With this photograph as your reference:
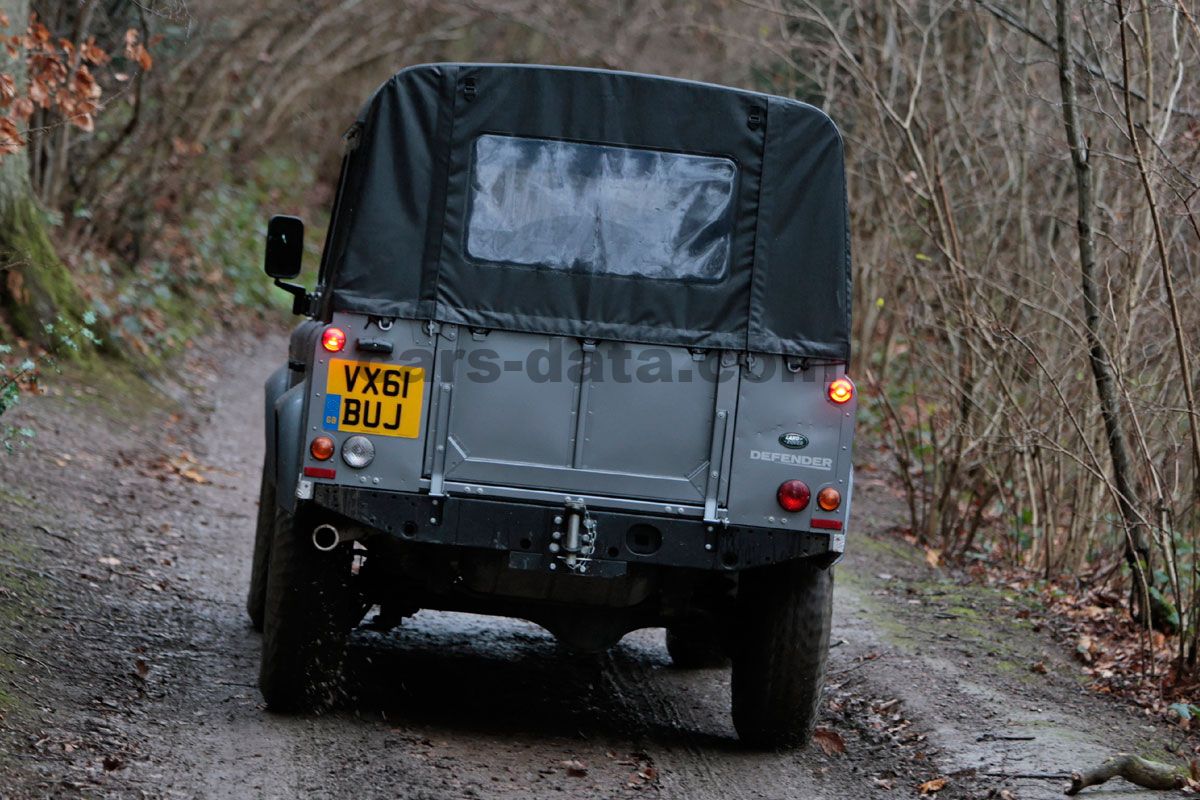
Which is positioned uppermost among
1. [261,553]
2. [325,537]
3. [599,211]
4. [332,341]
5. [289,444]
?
[599,211]

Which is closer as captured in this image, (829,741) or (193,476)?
(829,741)

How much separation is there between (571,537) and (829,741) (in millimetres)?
1783

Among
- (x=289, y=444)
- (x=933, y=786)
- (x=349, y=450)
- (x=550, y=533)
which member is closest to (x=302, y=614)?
(x=289, y=444)

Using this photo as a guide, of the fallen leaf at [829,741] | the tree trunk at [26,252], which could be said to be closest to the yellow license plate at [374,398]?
the fallen leaf at [829,741]

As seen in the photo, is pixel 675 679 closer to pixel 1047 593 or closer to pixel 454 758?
pixel 454 758

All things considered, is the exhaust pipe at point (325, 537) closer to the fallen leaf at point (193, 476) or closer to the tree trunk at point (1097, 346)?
the tree trunk at point (1097, 346)

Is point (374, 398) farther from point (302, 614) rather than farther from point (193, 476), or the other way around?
point (193, 476)

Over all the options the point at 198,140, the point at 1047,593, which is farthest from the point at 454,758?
the point at 198,140

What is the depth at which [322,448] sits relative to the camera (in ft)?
18.1

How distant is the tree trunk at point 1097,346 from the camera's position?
25.7 ft

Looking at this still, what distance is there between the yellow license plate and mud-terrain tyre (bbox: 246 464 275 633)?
5.67 feet

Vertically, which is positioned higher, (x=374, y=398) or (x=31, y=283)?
(x=31, y=283)

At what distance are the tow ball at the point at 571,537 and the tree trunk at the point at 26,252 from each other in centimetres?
762

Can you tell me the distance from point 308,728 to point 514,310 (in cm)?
188
